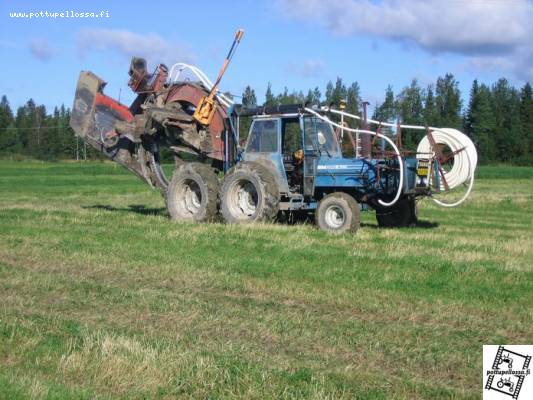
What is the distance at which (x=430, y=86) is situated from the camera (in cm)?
10212

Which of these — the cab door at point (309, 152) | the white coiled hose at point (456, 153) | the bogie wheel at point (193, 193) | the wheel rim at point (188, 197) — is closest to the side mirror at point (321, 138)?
the cab door at point (309, 152)

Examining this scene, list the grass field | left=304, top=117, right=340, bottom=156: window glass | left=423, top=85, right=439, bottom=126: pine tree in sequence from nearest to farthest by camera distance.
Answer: the grass field, left=304, top=117, right=340, bottom=156: window glass, left=423, top=85, right=439, bottom=126: pine tree

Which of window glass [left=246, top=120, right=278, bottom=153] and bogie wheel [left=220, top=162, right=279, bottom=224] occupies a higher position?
window glass [left=246, top=120, right=278, bottom=153]

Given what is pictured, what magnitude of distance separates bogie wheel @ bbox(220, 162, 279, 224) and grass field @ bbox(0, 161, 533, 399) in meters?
0.91

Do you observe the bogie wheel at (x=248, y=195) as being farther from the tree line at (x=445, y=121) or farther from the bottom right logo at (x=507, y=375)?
the tree line at (x=445, y=121)

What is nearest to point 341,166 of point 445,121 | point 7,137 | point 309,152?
point 309,152

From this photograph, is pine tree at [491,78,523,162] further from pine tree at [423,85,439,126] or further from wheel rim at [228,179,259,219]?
wheel rim at [228,179,259,219]

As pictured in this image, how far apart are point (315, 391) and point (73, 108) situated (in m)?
14.4

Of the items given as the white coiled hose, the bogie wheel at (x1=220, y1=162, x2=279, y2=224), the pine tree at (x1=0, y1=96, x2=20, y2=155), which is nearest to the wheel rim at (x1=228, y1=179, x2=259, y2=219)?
the bogie wheel at (x1=220, y1=162, x2=279, y2=224)

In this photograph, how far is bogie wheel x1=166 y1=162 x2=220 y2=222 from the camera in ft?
54.2

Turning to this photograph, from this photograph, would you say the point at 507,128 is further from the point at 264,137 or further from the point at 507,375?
the point at 507,375

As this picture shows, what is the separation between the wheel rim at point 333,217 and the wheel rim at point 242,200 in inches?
75.6

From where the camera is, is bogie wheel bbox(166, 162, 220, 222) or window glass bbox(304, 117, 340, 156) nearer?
window glass bbox(304, 117, 340, 156)

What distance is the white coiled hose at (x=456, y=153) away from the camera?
14.3m
